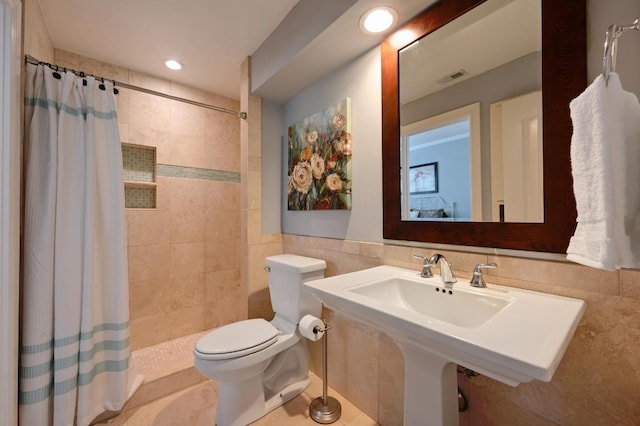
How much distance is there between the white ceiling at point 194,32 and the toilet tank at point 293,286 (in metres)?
1.20

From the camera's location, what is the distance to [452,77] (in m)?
1.16

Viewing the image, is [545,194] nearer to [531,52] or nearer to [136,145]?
[531,52]

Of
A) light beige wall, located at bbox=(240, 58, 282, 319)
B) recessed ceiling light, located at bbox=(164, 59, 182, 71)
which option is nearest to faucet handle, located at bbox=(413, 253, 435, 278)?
light beige wall, located at bbox=(240, 58, 282, 319)

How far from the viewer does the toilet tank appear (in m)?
1.58

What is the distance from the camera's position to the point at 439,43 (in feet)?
3.88

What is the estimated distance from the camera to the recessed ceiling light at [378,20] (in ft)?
3.91

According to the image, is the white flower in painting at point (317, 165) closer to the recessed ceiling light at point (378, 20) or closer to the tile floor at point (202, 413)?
the recessed ceiling light at point (378, 20)

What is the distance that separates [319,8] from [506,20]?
84 cm

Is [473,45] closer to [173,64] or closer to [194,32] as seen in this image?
[194,32]

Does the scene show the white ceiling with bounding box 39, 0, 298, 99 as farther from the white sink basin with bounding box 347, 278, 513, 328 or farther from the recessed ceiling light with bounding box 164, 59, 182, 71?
the white sink basin with bounding box 347, 278, 513, 328

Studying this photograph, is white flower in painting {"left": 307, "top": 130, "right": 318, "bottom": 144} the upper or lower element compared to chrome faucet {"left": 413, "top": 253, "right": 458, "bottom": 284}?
upper

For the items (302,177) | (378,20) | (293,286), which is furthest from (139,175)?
(378,20)

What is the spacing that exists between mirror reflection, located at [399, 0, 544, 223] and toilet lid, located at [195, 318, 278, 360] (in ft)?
3.21

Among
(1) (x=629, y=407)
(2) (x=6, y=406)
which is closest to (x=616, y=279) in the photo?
(1) (x=629, y=407)
